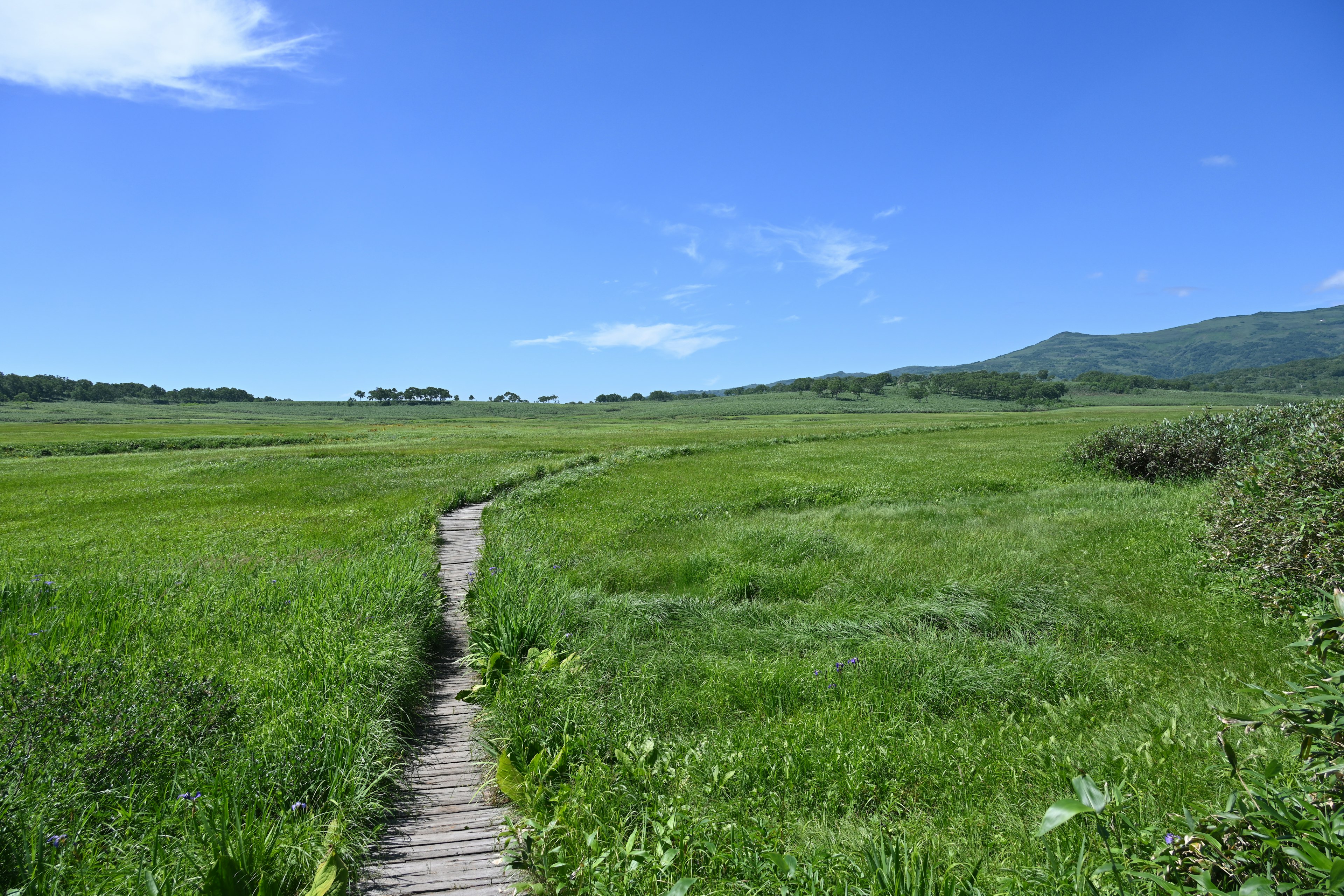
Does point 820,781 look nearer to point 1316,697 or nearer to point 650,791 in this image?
point 650,791

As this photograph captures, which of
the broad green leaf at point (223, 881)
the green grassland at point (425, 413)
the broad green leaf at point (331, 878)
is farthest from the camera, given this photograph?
the green grassland at point (425, 413)

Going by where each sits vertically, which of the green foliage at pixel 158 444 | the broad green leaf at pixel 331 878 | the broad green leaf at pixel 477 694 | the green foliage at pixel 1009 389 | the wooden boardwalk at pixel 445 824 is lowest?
the wooden boardwalk at pixel 445 824

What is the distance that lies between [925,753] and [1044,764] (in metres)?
0.85

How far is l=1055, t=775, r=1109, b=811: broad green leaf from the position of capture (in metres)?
1.96

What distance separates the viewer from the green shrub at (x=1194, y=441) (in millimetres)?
19203

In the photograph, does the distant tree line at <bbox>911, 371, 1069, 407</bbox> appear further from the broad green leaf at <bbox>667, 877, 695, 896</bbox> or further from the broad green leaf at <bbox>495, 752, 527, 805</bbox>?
the broad green leaf at <bbox>667, 877, 695, 896</bbox>

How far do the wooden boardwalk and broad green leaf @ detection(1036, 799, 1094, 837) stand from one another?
3616 mm

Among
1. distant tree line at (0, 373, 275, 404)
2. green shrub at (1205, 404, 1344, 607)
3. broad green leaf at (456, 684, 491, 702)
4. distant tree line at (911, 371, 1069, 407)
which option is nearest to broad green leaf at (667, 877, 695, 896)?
broad green leaf at (456, 684, 491, 702)

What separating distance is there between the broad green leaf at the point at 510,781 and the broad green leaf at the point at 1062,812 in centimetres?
402

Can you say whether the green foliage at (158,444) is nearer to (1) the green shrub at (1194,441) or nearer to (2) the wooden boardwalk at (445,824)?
(2) the wooden boardwalk at (445,824)

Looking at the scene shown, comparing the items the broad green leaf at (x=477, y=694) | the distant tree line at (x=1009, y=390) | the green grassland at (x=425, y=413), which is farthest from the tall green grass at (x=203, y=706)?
the distant tree line at (x=1009, y=390)

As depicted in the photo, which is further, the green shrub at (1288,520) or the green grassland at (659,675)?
the green shrub at (1288,520)

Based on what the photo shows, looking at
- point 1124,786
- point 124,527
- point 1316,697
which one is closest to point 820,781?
point 1124,786

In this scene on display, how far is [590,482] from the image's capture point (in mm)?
25172
